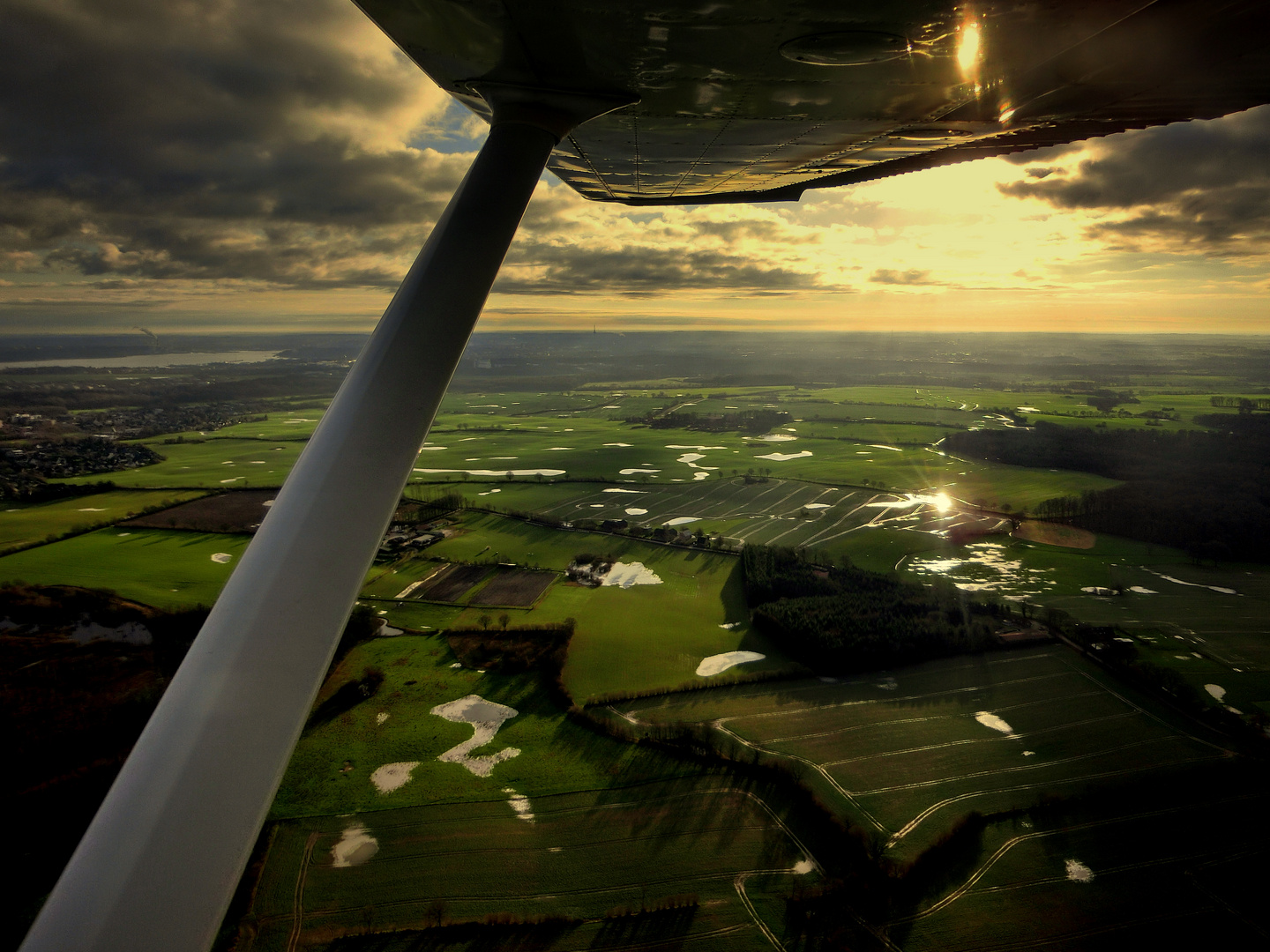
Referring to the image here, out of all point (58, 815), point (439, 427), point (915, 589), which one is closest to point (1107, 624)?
point (915, 589)

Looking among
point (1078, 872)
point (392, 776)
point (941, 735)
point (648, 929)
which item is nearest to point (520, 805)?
point (392, 776)

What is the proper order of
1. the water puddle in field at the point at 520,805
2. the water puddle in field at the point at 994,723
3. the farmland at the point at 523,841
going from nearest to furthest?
the farmland at the point at 523,841, the water puddle in field at the point at 520,805, the water puddle in field at the point at 994,723

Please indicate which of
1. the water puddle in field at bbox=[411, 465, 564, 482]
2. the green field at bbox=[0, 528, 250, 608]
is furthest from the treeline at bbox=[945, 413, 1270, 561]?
the green field at bbox=[0, 528, 250, 608]

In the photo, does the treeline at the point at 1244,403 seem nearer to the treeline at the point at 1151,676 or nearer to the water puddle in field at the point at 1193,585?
the water puddle in field at the point at 1193,585

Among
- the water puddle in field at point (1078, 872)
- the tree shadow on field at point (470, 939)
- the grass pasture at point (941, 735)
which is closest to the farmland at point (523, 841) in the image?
the tree shadow on field at point (470, 939)

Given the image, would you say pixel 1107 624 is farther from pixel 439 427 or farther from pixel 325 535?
pixel 439 427

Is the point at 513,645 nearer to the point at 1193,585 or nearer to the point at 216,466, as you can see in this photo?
the point at 1193,585
